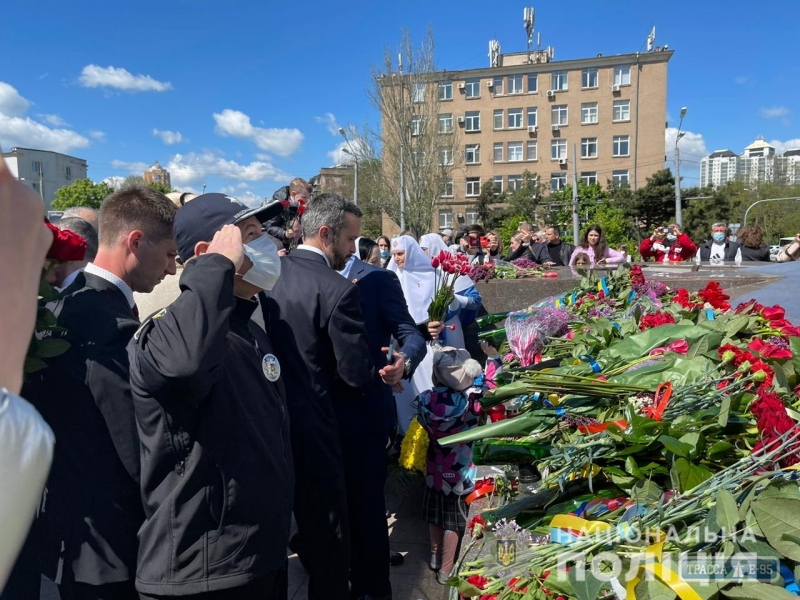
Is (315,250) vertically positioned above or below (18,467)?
above

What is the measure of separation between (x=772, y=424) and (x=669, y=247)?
872 centimetres

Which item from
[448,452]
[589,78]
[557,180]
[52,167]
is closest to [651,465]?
[448,452]

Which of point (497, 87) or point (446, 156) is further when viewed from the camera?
point (497, 87)

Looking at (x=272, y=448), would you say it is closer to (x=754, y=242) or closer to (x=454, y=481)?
(x=454, y=481)

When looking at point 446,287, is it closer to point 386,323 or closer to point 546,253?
point 386,323

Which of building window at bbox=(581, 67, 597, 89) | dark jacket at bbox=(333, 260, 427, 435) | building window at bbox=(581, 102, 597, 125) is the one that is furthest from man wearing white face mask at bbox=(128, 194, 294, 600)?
building window at bbox=(581, 67, 597, 89)

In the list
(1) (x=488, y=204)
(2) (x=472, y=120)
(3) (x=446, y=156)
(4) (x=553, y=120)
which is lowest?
(1) (x=488, y=204)

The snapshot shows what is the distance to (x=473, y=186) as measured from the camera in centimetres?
5194

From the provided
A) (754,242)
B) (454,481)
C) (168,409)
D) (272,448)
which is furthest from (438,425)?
(754,242)

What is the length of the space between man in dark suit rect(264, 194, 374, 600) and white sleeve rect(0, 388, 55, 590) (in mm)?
2110

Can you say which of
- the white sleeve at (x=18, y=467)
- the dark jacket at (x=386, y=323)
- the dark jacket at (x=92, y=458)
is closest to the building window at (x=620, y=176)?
the dark jacket at (x=386, y=323)

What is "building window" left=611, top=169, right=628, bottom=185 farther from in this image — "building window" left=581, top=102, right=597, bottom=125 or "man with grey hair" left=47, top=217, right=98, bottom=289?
"man with grey hair" left=47, top=217, right=98, bottom=289

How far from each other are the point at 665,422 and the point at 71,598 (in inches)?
74.4

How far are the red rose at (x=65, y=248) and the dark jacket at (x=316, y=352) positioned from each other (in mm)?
865
